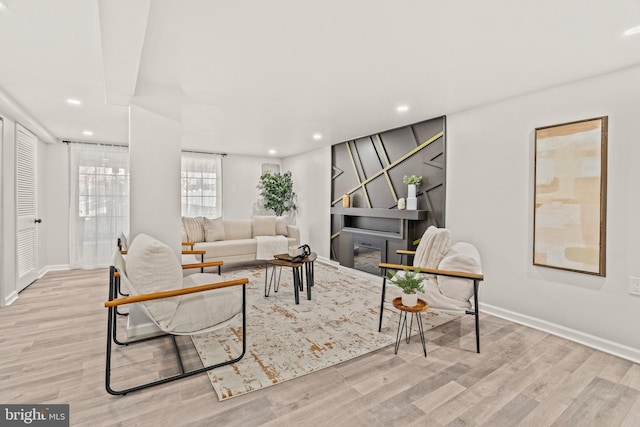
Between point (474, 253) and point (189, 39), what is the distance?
3.10 m

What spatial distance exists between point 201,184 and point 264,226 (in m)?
1.84

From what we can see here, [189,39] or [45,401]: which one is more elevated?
[189,39]

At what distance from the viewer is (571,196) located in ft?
9.17

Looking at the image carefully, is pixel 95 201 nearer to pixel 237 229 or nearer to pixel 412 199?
pixel 237 229

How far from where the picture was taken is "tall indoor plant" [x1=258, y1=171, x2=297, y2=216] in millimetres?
7098

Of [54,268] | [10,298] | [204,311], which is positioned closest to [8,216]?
[10,298]

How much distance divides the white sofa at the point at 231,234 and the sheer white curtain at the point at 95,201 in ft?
4.62

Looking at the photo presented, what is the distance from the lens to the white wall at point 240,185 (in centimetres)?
716

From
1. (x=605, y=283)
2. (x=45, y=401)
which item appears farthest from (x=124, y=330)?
(x=605, y=283)

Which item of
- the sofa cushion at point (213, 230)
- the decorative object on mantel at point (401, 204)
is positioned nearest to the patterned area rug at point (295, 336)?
the decorative object on mantel at point (401, 204)

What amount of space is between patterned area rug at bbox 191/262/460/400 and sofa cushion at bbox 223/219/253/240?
1978 millimetres

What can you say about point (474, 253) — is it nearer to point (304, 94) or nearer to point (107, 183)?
point (304, 94)

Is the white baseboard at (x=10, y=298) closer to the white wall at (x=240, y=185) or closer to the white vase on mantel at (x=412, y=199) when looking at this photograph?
the white wall at (x=240, y=185)

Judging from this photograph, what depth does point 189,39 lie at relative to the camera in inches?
84.4
